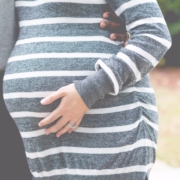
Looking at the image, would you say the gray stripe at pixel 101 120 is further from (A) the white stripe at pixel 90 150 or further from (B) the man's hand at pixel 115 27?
(B) the man's hand at pixel 115 27

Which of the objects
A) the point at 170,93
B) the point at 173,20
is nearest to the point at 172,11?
the point at 173,20

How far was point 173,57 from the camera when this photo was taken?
5.55 meters

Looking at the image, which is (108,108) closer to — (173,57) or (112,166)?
(112,166)

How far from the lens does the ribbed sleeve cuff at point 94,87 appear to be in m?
1.37

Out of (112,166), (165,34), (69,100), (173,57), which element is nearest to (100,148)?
(112,166)

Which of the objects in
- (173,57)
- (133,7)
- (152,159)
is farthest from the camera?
(173,57)

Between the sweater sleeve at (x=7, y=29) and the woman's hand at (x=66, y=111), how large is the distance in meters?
0.27

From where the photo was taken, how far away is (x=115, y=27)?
4.98 ft

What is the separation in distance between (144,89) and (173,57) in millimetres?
4152

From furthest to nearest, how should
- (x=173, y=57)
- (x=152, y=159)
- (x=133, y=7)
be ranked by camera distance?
(x=173, y=57)
(x=152, y=159)
(x=133, y=7)

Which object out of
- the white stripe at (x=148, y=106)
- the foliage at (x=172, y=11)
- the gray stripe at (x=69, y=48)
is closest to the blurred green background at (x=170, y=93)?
the foliage at (x=172, y=11)

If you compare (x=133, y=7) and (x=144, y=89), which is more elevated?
(x=133, y=7)

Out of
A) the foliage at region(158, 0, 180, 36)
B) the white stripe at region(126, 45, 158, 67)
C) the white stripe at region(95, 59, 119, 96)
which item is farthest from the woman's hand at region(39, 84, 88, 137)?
the foliage at region(158, 0, 180, 36)

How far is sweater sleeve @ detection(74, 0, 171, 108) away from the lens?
1368mm
